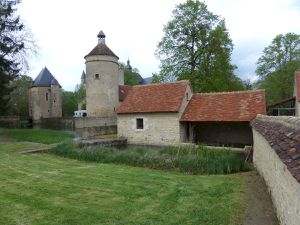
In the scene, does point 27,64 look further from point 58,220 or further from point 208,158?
point 58,220

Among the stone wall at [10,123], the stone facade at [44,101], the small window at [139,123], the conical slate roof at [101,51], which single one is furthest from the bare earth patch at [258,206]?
the stone facade at [44,101]

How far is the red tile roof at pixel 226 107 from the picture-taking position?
59.9 feet

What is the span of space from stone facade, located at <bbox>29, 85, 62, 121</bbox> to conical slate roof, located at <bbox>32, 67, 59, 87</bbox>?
1.90 ft

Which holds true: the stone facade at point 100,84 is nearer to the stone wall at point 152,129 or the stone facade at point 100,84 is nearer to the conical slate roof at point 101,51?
the conical slate roof at point 101,51

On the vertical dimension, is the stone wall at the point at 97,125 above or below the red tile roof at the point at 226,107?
below

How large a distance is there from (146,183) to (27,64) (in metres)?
19.6

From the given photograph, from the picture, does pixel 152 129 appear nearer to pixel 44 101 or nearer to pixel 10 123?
pixel 10 123

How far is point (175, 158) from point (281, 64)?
88.5 ft

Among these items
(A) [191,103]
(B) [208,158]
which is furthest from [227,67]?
(B) [208,158]

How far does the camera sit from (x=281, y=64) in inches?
1374

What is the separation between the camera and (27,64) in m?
25.4

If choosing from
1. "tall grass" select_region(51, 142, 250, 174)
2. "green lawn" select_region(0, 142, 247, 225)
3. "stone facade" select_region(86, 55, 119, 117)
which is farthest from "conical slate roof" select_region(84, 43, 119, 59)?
"green lawn" select_region(0, 142, 247, 225)

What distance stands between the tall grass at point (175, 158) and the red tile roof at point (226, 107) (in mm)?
4588

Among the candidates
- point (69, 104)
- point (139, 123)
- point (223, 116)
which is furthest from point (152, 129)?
point (69, 104)
